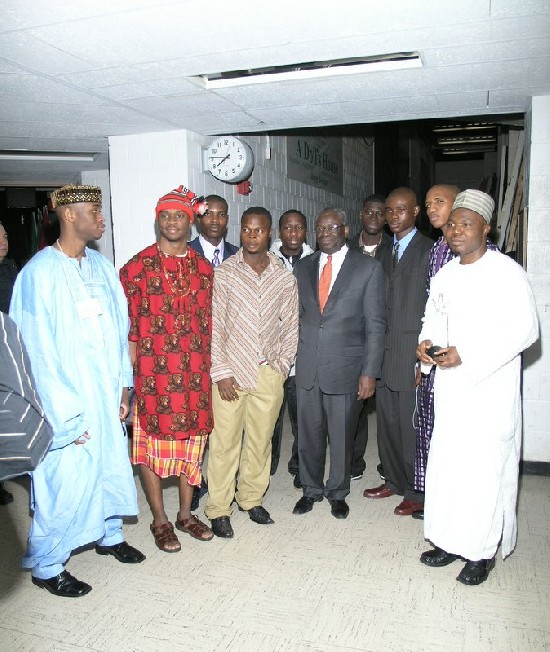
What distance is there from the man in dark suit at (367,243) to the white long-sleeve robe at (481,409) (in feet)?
4.25

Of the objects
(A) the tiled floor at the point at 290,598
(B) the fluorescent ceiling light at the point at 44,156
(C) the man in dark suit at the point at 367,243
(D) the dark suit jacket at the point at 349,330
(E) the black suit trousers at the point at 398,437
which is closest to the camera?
(A) the tiled floor at the point at 290,598

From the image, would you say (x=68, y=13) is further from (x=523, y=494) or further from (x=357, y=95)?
(x=523, y=494)

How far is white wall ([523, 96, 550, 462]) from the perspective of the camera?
376cm

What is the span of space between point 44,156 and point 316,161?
3230 millimetres

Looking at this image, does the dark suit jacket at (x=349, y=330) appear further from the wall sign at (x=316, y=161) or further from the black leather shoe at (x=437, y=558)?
the wall sign at (x=316, y=161)

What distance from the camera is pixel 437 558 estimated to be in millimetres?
2730

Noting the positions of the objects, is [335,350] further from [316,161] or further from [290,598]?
[316,161]

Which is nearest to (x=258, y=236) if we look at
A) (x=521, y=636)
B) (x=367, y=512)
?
(x=367, y=512)

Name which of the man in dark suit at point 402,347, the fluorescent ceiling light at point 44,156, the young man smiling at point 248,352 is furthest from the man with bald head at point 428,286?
the fluorescent ceiling light at point 44,156

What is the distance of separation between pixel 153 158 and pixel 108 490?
112 inches

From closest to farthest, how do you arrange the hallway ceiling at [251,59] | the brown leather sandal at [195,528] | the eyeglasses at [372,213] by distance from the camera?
the hallway ceiling at [251,59] < the brown leather sandal at [195,528] < the eyeglasses at [372,213]

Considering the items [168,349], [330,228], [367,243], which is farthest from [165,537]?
[367,243]

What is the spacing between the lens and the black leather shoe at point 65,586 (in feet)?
8.23

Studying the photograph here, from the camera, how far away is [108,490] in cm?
275
